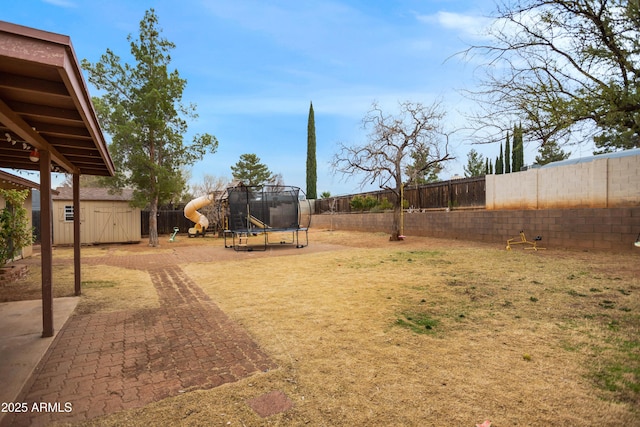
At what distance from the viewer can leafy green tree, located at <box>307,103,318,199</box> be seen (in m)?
32.0

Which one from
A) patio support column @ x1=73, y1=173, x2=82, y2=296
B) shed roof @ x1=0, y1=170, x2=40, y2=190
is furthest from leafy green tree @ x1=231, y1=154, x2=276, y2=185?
patio support column @ x1=73, y1=173, x2=82, y2=296

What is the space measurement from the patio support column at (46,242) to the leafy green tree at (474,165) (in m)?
23.8

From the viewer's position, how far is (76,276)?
5266 mm

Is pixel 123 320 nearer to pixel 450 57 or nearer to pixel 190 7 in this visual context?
pixel 450 57

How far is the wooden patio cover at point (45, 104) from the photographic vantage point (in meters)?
1.91

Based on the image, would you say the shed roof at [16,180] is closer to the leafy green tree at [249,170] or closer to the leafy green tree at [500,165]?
the leafy green tree at [249,170]

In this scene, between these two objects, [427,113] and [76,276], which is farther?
[427,113]

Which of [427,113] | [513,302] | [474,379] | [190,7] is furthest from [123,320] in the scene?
[427,113]

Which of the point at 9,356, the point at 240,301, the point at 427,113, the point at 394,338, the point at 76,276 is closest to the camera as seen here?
the point at 9,356

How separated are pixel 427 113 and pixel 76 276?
38.0 feet

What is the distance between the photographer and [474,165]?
2302 cm

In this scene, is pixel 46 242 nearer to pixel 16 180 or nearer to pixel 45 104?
pixel 45 104

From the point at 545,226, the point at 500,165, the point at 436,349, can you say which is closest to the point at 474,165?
the point at 500,165

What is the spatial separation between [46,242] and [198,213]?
631 inches
